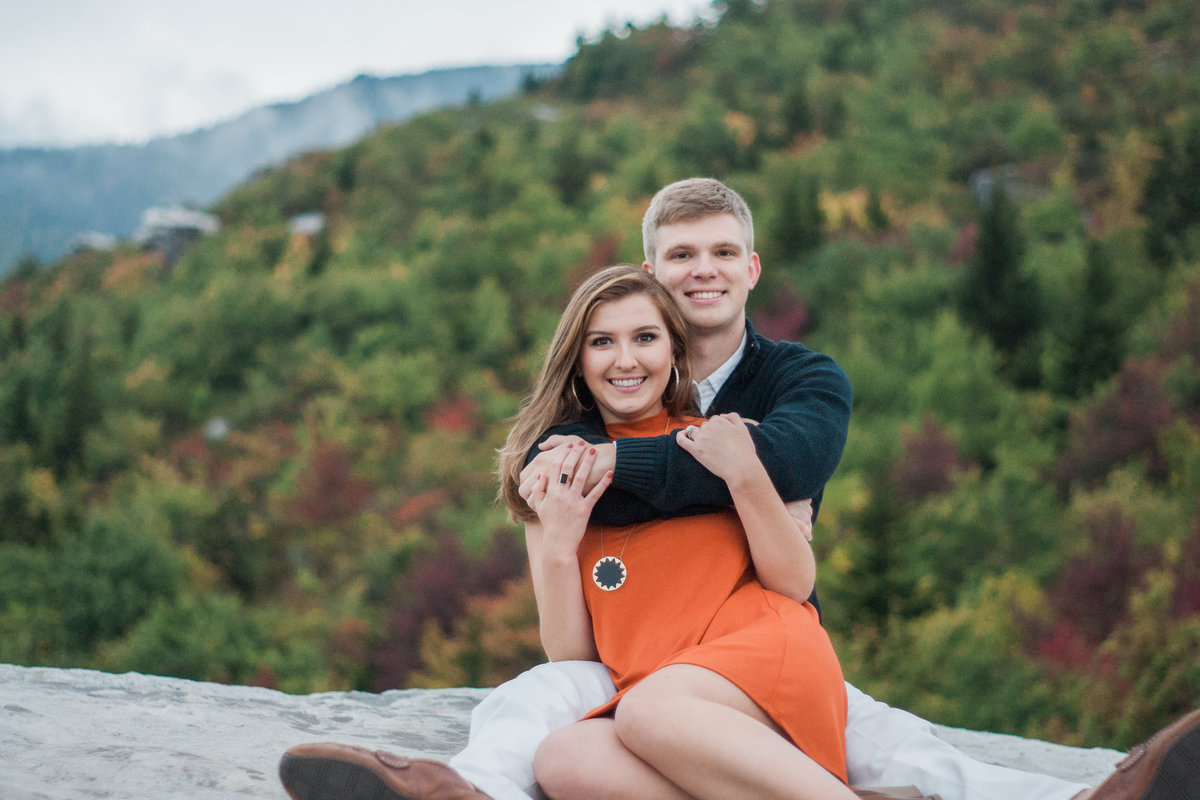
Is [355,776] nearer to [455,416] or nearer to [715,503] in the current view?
[715,503]

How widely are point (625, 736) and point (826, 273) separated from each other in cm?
2517

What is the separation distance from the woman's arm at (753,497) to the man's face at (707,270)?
0.49m

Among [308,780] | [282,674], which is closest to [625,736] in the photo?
[308,780]

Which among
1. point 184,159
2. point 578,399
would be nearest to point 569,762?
point 578,399

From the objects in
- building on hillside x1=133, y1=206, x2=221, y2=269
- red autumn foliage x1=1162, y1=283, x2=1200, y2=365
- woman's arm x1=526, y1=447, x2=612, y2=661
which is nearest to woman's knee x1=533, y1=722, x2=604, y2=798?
woman's arm x1=526, y1=447, x2=612, y2=661

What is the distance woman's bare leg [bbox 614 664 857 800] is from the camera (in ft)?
5.49

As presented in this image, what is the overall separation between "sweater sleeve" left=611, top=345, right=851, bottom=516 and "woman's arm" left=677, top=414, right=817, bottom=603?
0.04 metres

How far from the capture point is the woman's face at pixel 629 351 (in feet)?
7.14

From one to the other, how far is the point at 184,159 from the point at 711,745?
8183 cm

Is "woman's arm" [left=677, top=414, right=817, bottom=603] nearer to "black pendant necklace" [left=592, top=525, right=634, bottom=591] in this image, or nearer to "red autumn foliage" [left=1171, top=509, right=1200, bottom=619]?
"black pendant necklace" [left=592, top=525, right=634, bottom=591]

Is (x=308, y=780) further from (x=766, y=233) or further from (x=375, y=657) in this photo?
(x=766, y=233)

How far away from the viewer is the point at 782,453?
201cm

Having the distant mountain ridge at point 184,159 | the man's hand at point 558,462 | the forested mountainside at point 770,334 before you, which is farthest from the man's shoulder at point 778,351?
the distant mountain ridge at point 184,159

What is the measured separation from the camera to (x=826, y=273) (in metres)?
25.8
